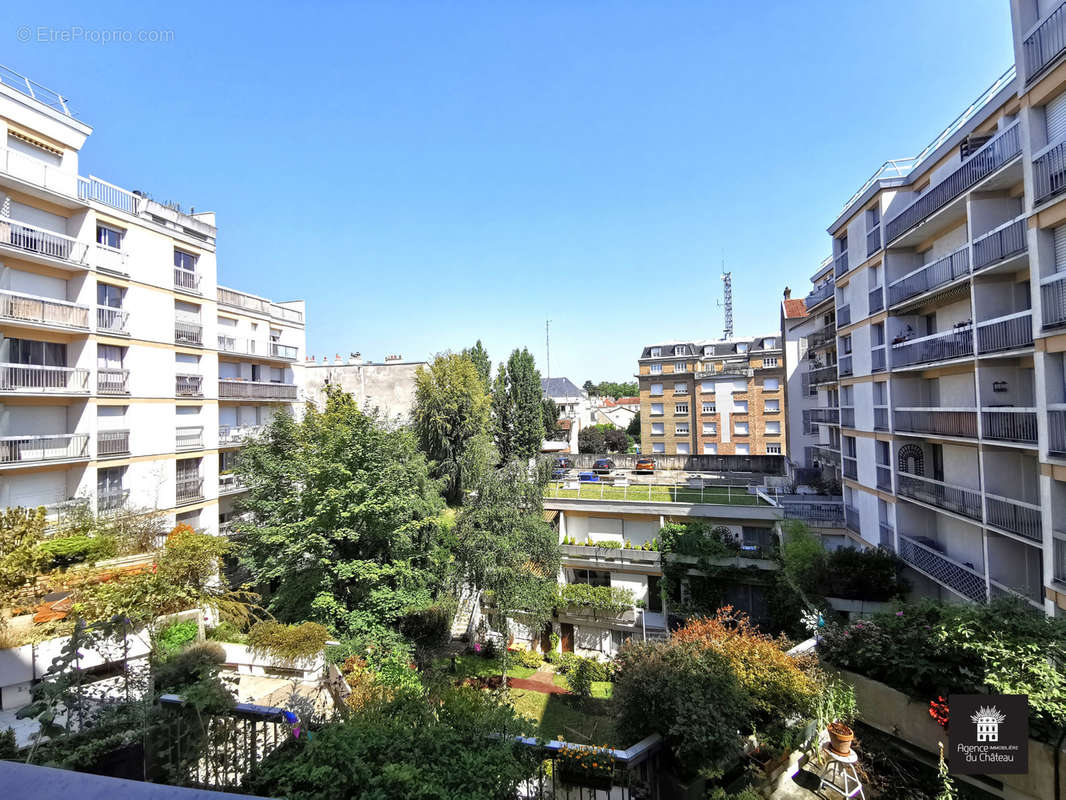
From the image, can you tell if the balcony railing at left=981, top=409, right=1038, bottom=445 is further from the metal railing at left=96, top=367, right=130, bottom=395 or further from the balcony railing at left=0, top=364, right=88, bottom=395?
the metal railing at left=96, top=367, right=130, bottom=395

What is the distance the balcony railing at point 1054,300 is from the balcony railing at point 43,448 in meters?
26.0

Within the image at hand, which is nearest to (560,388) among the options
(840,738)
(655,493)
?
(655,493)

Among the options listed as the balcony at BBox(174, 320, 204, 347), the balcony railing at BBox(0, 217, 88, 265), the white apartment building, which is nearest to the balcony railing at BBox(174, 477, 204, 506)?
the balcony at BBox(174, 320, 204, 347)

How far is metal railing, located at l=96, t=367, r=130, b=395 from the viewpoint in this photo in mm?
16922

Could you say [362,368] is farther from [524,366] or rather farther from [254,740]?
[254,740]

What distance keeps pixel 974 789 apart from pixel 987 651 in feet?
4.87

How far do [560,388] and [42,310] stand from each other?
198 ft

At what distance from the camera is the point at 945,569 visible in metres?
13.1

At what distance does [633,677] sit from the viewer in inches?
217

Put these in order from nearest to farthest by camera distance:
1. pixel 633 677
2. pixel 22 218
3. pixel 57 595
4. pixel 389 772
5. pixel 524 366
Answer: pixel 389 772 < pixel 633 677 < pixel 57 595 < pixel 22 218 < pixel 524 366

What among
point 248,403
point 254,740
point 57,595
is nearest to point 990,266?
point 254,740

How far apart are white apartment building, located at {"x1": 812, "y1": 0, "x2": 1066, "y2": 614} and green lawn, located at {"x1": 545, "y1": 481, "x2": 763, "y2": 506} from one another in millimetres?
4963

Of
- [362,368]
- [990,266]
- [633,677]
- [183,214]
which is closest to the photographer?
[633,677]

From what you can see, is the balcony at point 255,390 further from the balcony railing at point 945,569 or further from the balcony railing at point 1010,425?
the balcony railing at point 945,569
